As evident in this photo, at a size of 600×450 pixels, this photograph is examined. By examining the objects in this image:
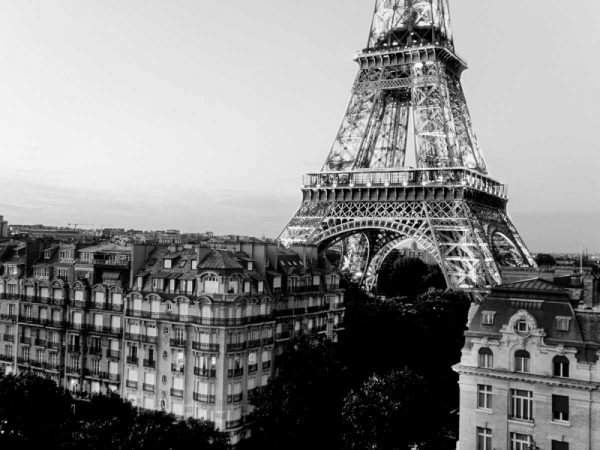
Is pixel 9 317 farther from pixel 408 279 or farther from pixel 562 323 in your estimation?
pixel 408 279

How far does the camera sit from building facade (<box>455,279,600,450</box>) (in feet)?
95.6

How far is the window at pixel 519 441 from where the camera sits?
30078mm

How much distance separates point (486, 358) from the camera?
31.7m

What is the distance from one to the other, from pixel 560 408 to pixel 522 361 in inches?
99.7

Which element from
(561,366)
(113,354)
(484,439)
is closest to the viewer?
(561,366)

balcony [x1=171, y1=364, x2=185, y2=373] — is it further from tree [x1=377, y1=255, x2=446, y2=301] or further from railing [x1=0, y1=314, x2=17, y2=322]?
tree [x1=377, y1=255, x2=446, y2=301]

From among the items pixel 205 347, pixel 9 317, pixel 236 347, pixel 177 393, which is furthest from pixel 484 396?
pixel 9 317

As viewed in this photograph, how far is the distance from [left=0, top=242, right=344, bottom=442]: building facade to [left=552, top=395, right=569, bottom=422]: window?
19.0 metres

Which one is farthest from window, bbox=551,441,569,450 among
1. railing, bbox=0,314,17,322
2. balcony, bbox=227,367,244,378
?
railing, bbox=0,314,17,322

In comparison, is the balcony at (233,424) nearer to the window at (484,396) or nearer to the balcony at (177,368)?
the balcony at (177,368)

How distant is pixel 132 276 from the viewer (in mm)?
45906

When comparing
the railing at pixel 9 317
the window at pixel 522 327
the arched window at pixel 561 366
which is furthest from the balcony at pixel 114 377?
the arched window at pixel 561 366

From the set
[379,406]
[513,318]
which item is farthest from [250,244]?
[513,318]

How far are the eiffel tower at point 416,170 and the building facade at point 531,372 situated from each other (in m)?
30.1
